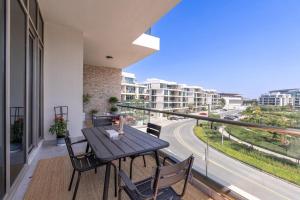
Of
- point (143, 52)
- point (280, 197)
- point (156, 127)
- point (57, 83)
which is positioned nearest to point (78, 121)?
point (57, 83)

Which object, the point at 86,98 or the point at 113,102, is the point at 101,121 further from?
the point at 113,102

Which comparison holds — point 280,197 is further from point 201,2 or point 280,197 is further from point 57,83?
point 201,2

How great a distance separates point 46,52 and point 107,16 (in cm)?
181

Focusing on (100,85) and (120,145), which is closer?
(120,145)

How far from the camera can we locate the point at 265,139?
1.67 m

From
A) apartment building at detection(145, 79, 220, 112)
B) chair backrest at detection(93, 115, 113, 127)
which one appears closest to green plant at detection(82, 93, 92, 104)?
chair backrest at detection(93, 115, 113, 127)

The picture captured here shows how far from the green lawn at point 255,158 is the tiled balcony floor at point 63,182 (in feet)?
2.18

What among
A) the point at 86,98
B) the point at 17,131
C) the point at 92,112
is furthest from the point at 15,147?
the point at 92,112

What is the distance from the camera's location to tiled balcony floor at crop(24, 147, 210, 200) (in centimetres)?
190

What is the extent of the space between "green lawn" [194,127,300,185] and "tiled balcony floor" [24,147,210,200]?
67cm

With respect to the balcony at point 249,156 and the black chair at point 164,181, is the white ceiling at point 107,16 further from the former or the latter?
the black chair at point 164,181

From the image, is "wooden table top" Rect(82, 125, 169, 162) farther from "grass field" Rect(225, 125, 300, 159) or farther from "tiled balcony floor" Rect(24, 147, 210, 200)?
"grass field" Rect(225, 125, 300, 159)

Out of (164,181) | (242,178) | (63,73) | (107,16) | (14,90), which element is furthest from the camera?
(63,73)

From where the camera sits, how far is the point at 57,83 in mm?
3924
